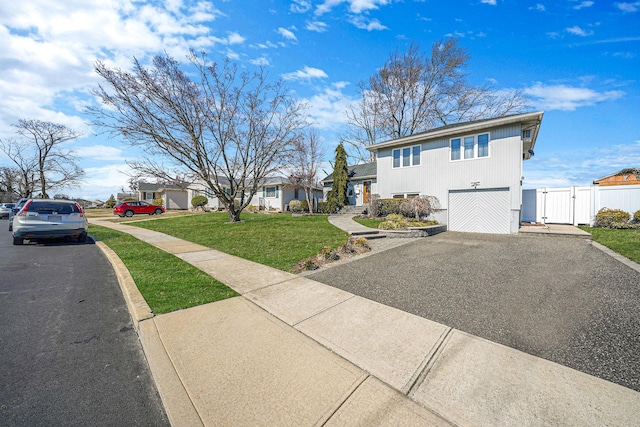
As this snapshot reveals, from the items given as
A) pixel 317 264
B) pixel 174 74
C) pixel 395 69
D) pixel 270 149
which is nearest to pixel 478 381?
pixel 317 264

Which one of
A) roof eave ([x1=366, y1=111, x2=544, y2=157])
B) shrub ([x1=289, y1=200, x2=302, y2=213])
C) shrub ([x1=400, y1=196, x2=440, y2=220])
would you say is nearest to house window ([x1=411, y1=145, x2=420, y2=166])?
roof eave ([x1=366, y1=111, x2=544, y2=157])

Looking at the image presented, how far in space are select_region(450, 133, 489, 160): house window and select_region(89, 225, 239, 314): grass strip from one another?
1347 cm

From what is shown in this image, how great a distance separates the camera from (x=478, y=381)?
91.7 inches

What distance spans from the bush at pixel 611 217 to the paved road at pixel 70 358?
57.8ft

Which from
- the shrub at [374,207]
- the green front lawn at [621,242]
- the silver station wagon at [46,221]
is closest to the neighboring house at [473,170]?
the shrub at [374,207]

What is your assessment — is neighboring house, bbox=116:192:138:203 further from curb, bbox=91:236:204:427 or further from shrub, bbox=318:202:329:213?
curb, bbox=91:236:204:427

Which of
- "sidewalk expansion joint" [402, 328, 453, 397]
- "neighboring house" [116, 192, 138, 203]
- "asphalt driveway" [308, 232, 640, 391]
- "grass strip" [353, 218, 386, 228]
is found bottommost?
"asphalt driveway" [308, 232, 640, 391]

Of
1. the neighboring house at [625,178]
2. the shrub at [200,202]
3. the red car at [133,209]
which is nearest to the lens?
the neighboring house at [625,178]

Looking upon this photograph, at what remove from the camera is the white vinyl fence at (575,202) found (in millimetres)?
12047

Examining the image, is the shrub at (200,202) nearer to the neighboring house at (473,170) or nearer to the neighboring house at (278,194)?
the neighboring house at (278,194)

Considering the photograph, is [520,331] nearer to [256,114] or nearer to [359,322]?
[359,322]

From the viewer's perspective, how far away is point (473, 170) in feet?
42.7

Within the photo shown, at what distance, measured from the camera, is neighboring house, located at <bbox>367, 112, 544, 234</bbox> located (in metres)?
11.9

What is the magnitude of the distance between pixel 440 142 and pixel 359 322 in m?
13.5
